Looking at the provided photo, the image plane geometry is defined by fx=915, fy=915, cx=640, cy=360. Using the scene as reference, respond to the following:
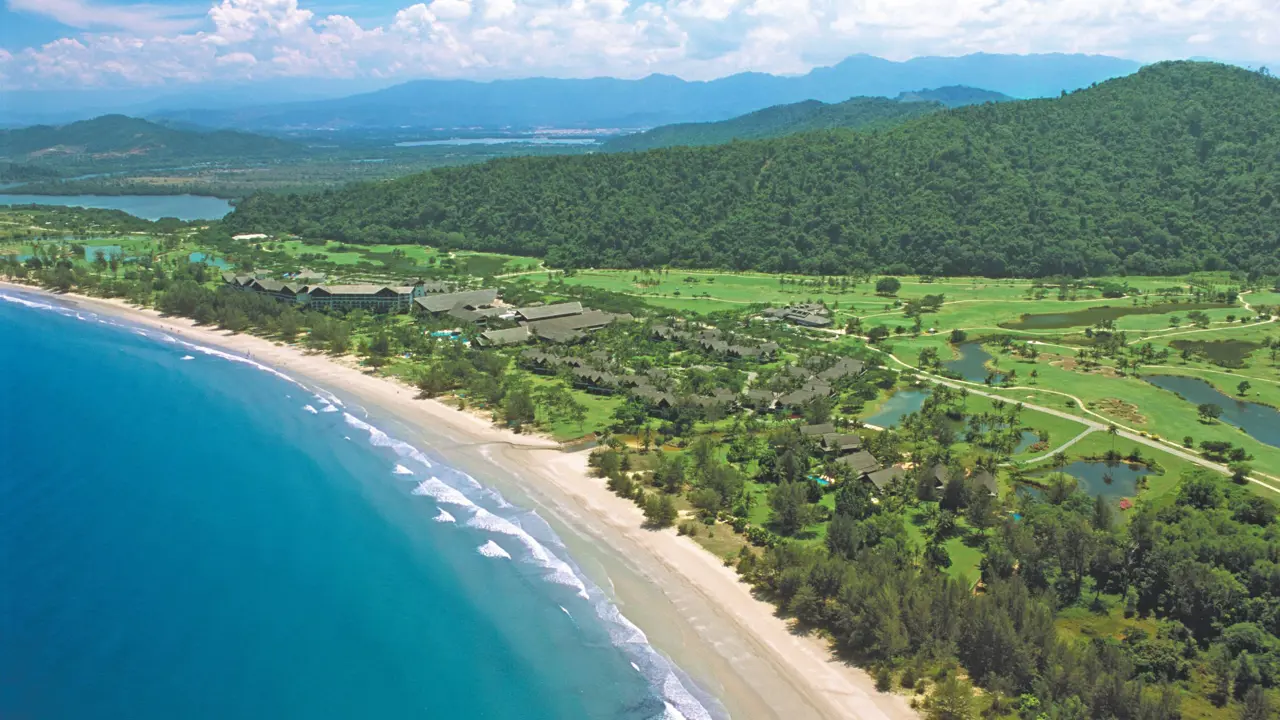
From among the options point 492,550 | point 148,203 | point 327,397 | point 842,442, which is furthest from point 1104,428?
point 148,203

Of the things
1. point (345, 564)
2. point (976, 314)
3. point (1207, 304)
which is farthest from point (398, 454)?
point (1207, 304)

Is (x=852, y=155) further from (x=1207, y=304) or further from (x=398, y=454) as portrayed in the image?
(x=398, y=454)

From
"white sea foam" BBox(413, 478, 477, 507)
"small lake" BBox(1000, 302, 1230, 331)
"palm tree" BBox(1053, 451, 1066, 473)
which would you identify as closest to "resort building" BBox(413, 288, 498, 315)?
"white sea foam" BBox(413, 478, 477, 507)

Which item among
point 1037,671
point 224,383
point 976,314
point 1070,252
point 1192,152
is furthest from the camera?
point 1192,152

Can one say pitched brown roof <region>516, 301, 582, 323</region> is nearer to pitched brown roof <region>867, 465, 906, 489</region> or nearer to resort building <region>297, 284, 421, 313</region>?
resort building <region>297, 284, 421, 313</region>

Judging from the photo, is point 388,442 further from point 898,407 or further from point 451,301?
point 898,407

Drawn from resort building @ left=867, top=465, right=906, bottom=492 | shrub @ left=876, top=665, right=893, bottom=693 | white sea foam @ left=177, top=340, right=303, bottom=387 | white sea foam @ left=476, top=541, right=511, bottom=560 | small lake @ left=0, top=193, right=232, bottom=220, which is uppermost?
small lake @ left=0, top=193, right=232, bottom=220
